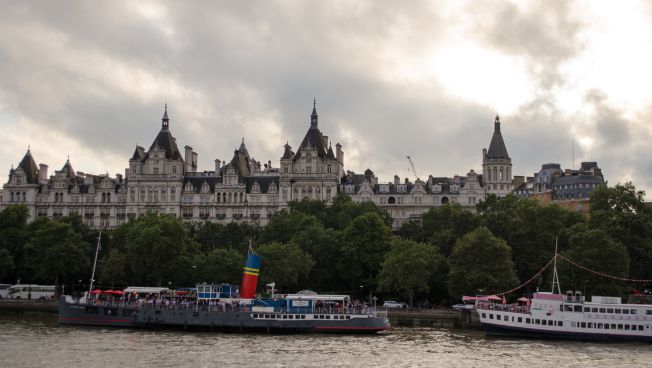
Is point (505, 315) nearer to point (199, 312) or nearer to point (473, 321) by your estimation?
point (473, 321)

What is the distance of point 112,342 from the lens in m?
65.4

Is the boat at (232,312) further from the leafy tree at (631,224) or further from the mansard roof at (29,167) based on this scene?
the mansard roof at (29,167)

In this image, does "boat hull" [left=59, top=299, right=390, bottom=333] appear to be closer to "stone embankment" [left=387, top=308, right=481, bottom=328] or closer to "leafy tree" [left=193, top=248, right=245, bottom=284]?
"stone embankment" [left=387, top=308, right=481, bottom=328]

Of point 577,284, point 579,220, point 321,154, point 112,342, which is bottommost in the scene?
point 112,342

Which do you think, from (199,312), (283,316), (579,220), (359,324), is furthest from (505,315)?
(579,220)

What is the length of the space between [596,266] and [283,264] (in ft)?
108

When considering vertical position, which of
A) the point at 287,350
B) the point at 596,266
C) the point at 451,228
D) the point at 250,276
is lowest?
the point at 287,350

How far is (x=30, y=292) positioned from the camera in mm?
105688

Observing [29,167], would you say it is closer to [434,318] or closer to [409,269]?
[409,269]

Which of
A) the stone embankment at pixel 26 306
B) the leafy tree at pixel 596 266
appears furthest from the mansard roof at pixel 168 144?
the leafy tree at pixel 596 266

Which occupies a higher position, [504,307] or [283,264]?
[283,264]

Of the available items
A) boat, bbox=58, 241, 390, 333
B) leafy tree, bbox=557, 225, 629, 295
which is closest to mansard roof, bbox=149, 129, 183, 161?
boat, bbox=58, 241, 390, 333

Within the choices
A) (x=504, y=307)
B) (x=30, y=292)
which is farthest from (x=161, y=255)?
(x=504, y=307)

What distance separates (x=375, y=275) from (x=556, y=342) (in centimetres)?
3788
